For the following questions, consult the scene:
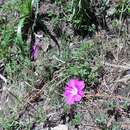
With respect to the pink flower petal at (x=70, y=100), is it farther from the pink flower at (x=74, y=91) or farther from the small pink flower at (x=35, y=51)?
the small pink flower at (x=35, y=51)

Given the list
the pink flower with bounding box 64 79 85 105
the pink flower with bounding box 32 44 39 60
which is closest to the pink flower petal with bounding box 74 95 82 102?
the pink flower with bounding box 64 79 85 105

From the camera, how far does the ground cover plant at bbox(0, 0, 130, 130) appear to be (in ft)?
9.64

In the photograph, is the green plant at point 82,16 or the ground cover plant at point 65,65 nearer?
the ground cover plant at point 65,65

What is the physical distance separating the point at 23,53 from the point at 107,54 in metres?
0.63

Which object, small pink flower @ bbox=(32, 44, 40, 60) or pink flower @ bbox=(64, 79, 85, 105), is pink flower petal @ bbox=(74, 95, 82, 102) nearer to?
pink flower @ bbox=(64, 79, 85, 105)

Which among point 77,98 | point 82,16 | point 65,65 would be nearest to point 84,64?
point 65,65

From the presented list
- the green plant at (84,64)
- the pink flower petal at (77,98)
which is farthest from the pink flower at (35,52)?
the pink flower petal at (77,98)

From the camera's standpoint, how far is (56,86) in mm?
3064

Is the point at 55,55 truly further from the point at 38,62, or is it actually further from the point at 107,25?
the point at 107,25

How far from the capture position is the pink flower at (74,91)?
2932mm

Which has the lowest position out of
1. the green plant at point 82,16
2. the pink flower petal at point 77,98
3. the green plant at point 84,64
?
the pink flower petal at point 77,98

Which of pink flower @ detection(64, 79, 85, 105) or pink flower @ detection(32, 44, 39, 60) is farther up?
pink flower @ detection(32, 44, 39, 60)

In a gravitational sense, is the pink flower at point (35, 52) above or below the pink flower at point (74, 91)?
above

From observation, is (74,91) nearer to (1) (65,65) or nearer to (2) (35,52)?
(1) (65,65)
